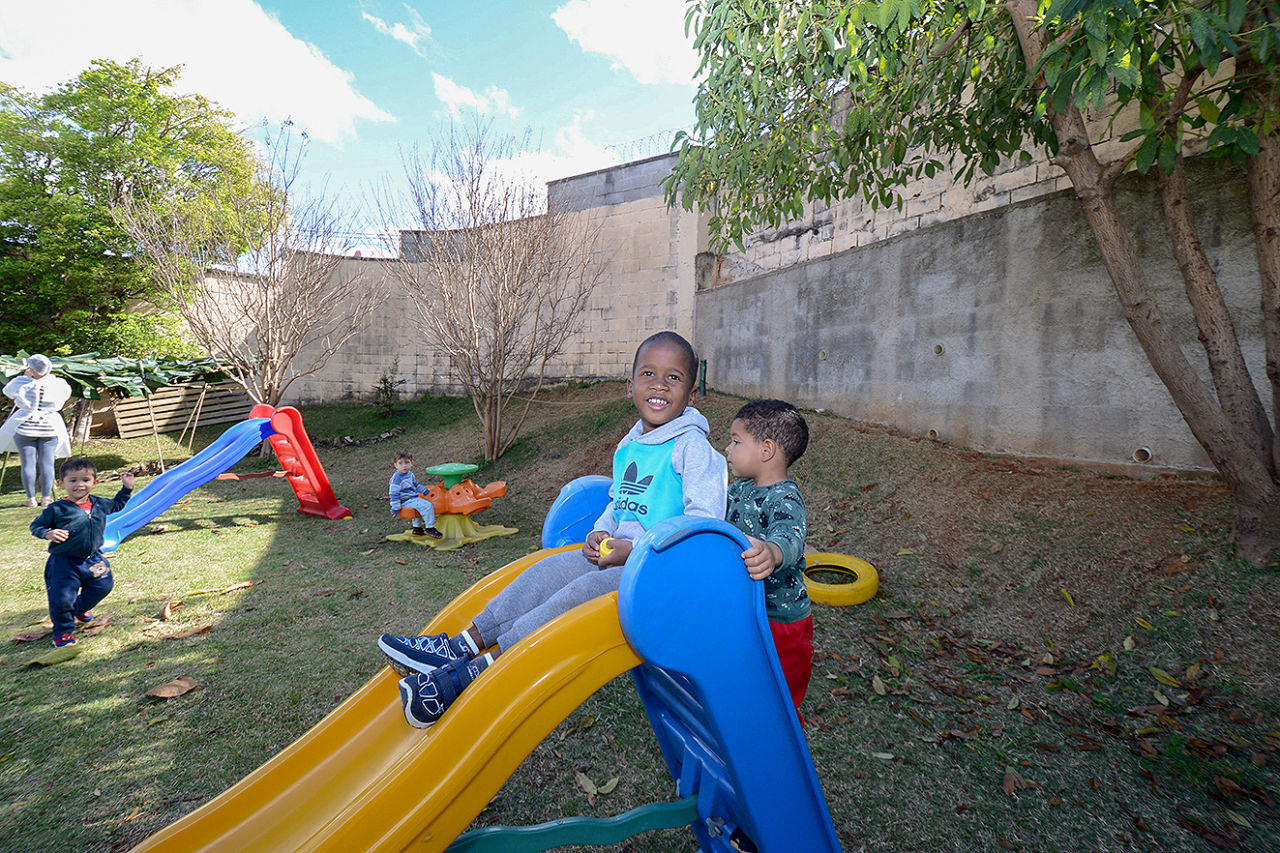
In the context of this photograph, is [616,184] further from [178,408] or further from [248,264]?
[178,408]

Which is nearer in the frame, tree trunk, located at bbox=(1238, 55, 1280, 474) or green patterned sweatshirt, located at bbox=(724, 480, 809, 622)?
green patterned sweatshirt, located at bbox=(724, 480, 809, 622)

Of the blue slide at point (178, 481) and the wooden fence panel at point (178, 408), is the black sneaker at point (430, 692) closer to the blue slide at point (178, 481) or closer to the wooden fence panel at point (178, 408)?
the blue slide at point (178, 481)

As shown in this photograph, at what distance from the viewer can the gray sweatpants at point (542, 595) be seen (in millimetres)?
1705

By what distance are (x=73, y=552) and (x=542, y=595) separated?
3.41 m

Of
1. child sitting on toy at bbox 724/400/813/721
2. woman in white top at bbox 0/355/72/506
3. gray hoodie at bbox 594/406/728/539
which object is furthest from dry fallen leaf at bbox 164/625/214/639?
woman in white top at bbox 0/355/72/506

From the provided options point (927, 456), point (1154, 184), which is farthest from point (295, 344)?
point (1154, 184)

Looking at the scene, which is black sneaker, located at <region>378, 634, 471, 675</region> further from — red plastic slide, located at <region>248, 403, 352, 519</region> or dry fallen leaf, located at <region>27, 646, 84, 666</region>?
red plastic slide, located at <region>248, 403, 352, 519</region>

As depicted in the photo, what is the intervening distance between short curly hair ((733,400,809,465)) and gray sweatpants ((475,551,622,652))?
0.63 meters

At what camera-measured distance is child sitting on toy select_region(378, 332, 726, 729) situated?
5.37 ft

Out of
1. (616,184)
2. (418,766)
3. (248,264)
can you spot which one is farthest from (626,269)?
(418,766)

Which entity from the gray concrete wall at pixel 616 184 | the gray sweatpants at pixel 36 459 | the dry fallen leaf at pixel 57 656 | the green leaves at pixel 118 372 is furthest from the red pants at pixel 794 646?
the green leaves at pixel 118 372

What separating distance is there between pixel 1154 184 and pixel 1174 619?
9.69ft

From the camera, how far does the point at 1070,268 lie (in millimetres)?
4539

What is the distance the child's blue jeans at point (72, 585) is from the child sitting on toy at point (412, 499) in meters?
2.30
